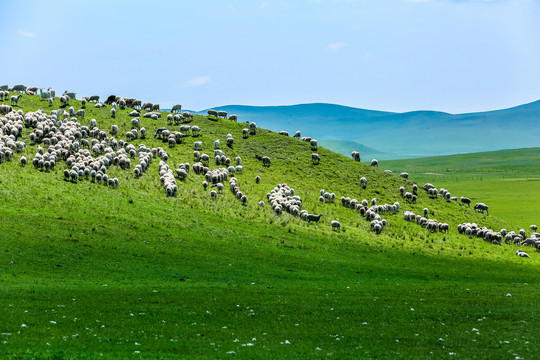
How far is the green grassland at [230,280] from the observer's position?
1712 cm

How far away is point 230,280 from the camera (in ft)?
96.5

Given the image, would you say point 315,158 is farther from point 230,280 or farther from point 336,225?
point 230,280

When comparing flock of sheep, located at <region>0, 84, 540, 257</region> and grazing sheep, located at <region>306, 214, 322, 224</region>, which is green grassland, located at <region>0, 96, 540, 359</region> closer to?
grazing sheep, located at <region>306, 214, 322, 224</region>

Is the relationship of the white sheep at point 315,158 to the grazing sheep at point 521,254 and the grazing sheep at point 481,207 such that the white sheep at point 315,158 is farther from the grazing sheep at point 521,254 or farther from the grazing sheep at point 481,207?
→ the grazing sheep at point 521,254

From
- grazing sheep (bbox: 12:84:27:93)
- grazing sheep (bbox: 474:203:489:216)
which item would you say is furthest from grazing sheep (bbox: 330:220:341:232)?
grazing sheep (bbox: 12:84:27:93)

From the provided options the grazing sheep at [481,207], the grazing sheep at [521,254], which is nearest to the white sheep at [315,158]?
the grazing sheep at [481,207]

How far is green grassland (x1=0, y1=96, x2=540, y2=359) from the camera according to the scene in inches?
674

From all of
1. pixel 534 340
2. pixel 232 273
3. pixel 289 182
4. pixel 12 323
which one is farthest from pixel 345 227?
pixel 12 323

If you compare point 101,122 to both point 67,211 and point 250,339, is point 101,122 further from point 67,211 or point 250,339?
point 250,339

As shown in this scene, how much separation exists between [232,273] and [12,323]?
14.8 meters

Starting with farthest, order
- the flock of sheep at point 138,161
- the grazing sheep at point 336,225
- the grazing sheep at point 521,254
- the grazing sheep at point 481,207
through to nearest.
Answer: the grazing sheep at point 481,207
the flock of sheep at point 138,161
the grazing sheep at point 336,225
the grazing sheep at point 521,254

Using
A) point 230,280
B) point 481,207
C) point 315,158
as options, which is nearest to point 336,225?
point 230,280

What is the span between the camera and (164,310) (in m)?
21.1

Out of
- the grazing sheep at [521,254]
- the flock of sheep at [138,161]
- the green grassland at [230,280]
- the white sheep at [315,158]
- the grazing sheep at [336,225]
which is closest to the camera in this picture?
the green grassland at [230,280]
